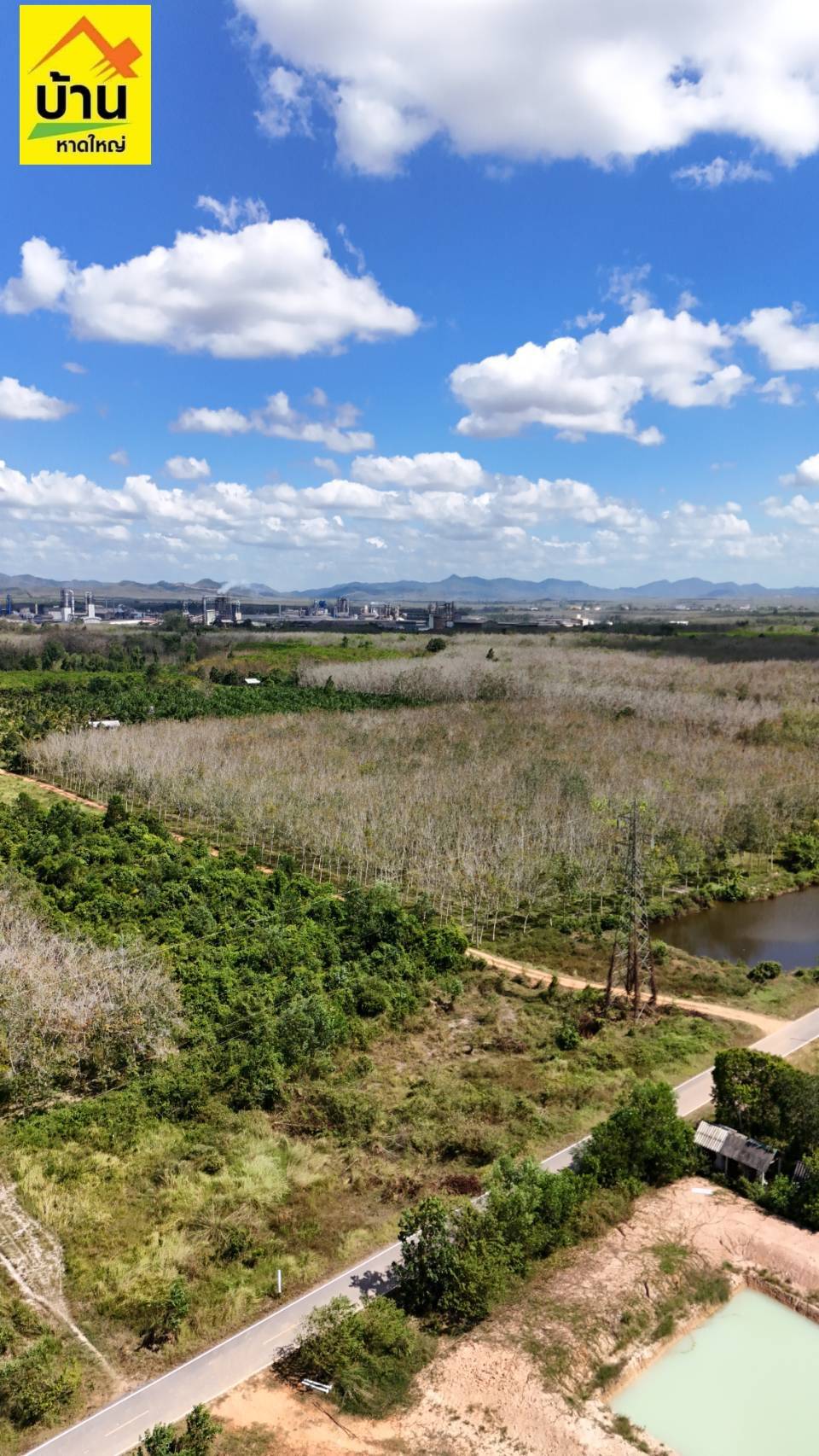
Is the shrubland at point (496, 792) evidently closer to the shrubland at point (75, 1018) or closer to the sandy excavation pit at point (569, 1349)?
the shrubland at point (75, 1018)

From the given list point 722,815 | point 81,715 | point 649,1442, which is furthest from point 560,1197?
point 81,715

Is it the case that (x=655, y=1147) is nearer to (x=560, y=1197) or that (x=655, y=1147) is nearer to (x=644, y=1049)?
(x=560, y=1197)

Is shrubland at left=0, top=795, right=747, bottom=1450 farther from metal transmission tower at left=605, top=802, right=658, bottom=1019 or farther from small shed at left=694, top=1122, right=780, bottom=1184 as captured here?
small shed at left=694, top=1122, right=780, bottom=1184

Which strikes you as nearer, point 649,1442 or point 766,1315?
point 649,1442

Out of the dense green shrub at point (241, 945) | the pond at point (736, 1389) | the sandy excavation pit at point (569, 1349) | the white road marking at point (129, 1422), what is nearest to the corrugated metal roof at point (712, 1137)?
the sandy excavation pit at point (569, 1349)

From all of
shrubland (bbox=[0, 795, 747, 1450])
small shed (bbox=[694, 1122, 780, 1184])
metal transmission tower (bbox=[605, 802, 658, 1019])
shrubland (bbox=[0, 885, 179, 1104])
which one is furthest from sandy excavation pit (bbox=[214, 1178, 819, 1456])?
shrubland (bbox=[0, 885, 179, 1104])

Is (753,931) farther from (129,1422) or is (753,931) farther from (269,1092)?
(129,1422)

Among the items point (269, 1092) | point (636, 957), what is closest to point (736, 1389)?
point (269, 1092)

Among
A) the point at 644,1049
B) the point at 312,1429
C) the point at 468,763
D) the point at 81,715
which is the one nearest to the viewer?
the point at 312,1429
